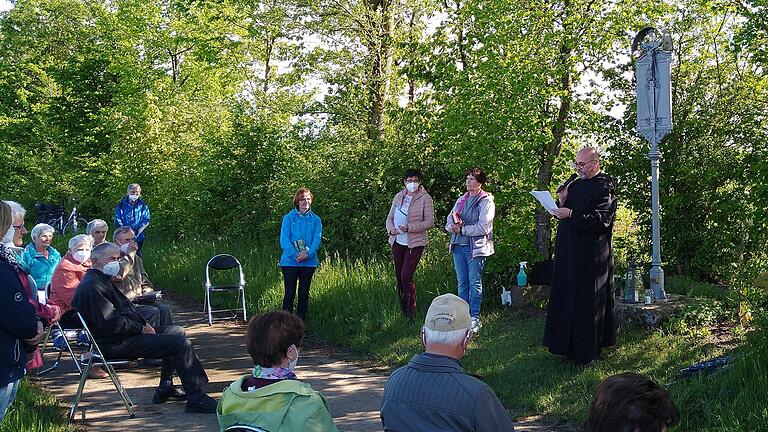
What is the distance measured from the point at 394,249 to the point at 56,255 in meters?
4.05

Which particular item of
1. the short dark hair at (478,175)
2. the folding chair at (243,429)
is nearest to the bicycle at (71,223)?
the short dark hair at (478,175)

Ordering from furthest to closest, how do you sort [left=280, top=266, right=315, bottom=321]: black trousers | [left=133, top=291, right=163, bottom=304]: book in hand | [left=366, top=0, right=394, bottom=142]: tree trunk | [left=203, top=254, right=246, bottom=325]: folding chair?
[left=366, top=0, right=394, bottom=142]: tree trunk
[left=203, top=254, right=246, bottom=325]: folding chair
[left=280, top=266, right=315, bottom=321]: black trousers
[left=133, top=291, right=163, bottom=304]: book in hand

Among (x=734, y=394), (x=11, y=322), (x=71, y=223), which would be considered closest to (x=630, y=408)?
(x=11, y=322)

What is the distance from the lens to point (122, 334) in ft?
23.4

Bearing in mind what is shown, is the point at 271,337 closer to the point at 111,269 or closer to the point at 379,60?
the point at 111,269

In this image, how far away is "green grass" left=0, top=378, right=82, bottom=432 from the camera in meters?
5.97

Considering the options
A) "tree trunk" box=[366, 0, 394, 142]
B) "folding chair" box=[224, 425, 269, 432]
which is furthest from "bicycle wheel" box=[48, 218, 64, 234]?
"folding chair" box=[224, 425, 269, 432]

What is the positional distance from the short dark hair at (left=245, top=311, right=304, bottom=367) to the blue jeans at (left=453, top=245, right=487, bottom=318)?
5.33 meters

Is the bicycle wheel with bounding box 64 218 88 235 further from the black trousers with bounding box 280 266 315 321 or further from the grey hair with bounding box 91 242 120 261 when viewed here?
the grey hair with bounding box 91 242 120 261

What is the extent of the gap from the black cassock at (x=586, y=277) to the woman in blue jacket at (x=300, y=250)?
3994mm

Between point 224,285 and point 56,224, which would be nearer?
point 224,285

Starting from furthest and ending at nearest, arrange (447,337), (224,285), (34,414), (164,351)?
(224,285) < (164,351) < (34,414) < (447,337)

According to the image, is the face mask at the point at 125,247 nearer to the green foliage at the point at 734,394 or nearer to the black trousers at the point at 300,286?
the black trousers at the point at 300,286

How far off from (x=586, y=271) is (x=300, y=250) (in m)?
4.31
